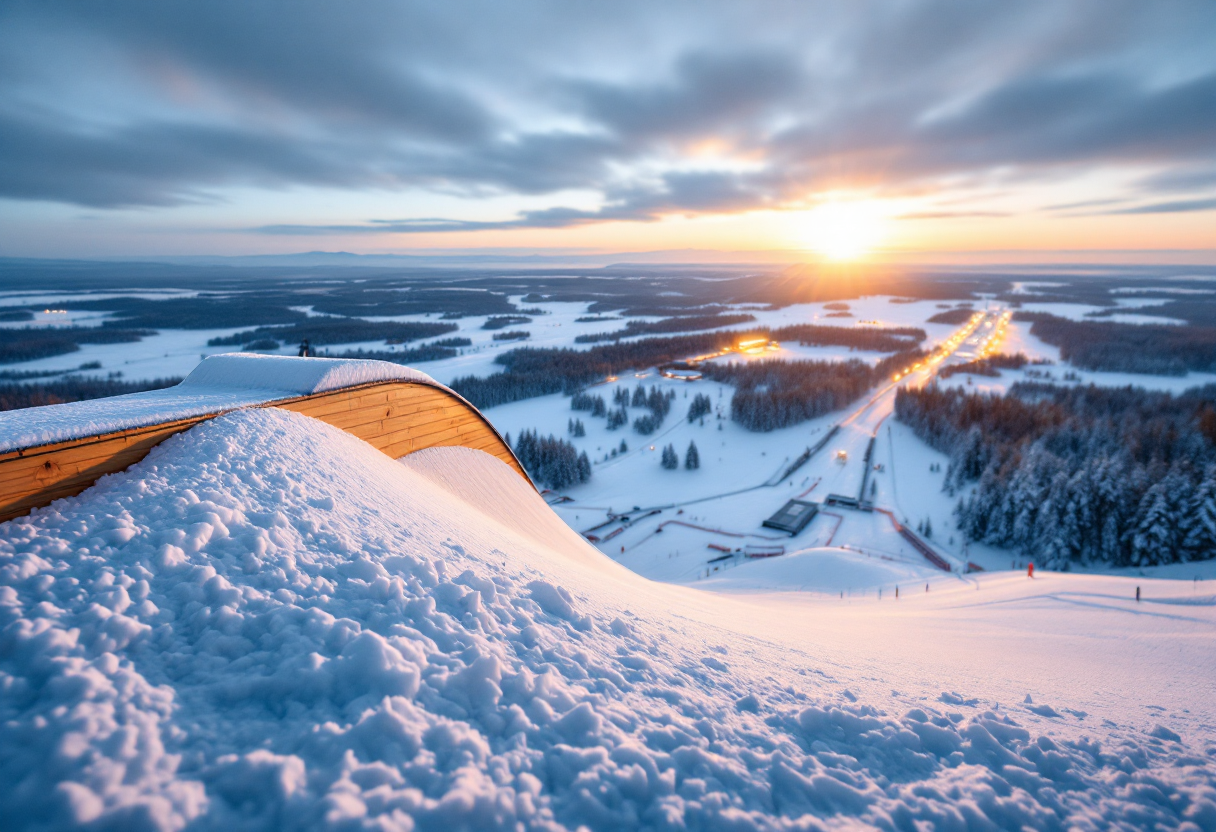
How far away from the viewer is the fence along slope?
477 cm

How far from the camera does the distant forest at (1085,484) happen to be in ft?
82.6

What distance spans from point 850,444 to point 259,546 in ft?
171

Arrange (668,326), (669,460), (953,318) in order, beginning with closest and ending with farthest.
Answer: (669,460), (668,326), (953,318)

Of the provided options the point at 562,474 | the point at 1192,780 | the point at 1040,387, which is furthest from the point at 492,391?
the point at 1040,387

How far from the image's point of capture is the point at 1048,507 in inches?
1100

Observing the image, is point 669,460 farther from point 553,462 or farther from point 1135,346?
point 1135,346

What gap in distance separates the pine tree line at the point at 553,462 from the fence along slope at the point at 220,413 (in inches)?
1051

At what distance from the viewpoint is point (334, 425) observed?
8781 millimetres

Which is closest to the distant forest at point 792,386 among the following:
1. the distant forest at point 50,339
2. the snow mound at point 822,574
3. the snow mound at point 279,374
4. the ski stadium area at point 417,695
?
the snow mound at point 822,574

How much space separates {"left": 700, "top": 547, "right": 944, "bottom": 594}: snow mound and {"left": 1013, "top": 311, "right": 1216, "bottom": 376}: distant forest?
95.0m

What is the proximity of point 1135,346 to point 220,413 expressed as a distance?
460ft

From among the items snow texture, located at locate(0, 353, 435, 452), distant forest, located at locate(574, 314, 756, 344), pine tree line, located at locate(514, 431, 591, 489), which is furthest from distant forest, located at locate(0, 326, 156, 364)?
snow texture, located at locate(0, 353, 435, 452)

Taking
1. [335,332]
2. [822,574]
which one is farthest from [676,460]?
[335,332]

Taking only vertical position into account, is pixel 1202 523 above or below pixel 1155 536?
above
